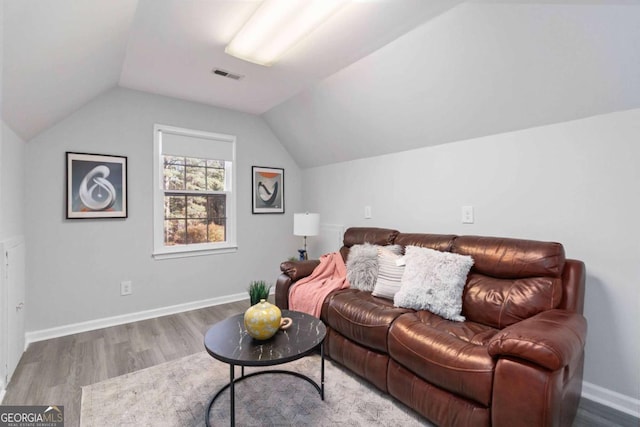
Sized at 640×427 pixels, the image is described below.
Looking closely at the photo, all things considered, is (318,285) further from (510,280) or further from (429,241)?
(510,280)

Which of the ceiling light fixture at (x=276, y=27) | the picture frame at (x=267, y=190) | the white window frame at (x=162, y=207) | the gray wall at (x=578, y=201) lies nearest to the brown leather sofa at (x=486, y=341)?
the gray wall at (x=578, y=201)

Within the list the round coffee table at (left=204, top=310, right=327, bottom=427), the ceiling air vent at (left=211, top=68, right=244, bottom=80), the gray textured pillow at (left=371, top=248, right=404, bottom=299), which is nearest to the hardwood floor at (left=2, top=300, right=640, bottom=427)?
the round coffee table at (left=204, top=310, right=327, bottom=427)

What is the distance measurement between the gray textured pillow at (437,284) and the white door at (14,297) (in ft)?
8.64

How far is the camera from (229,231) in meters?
3.93

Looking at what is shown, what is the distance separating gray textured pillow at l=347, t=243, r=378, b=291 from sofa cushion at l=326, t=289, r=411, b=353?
101 mm

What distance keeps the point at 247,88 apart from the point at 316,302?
2.27 meters

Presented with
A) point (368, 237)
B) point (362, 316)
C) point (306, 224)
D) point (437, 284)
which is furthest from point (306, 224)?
point (437, 284)

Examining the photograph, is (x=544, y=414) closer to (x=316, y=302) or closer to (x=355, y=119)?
(x=316, y=302)

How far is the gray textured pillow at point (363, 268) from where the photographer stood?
2.51 m

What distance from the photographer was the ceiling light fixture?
5.93 ft

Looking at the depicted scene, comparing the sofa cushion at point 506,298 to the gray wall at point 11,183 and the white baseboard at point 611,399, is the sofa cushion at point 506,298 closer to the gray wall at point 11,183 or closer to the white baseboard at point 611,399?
the white baseboard at point 611,399

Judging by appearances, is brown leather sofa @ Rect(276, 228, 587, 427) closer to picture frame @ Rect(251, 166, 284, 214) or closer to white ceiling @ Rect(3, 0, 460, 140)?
white ceiling @ Rect(3, 0, 460, 140)

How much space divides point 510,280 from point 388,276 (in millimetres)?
812

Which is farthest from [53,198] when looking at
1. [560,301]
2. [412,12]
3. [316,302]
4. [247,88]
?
[560,301]
